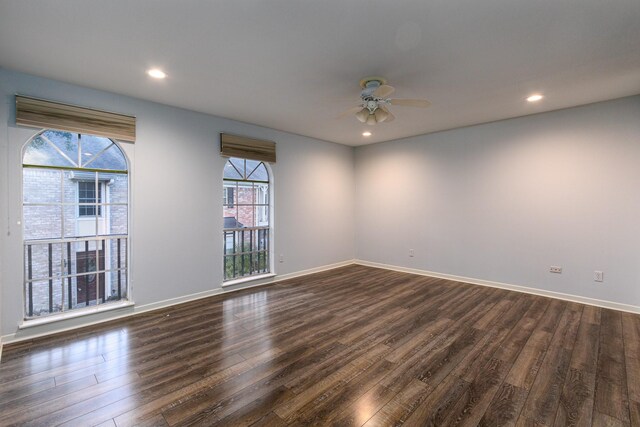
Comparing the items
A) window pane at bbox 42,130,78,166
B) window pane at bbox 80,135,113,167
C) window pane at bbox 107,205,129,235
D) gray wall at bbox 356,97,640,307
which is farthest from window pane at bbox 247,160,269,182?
gray wall at bbox 356,97,640,307

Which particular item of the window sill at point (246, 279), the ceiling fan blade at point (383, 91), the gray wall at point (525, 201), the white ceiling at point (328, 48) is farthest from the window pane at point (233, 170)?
the gray wall at point (525, 201)

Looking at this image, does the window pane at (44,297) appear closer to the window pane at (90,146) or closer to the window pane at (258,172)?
the window pane at (90,146)

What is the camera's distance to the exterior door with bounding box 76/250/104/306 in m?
3.37

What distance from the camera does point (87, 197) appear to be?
3.38m

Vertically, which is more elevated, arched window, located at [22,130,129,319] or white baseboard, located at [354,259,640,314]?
arched window, located at [22,130,129,319]

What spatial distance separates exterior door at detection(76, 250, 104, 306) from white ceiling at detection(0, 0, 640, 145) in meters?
1.92

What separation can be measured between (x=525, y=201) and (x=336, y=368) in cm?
389

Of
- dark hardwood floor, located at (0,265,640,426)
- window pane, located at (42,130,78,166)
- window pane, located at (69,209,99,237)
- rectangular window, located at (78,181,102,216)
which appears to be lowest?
dark hardwood floor, located at (0,265,640,426)

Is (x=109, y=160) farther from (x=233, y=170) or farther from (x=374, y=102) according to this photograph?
(x=374, y=102)

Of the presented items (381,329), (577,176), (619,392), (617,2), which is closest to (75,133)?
(381,329)

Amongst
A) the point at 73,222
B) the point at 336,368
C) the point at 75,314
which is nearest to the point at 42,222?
the point at 73,222

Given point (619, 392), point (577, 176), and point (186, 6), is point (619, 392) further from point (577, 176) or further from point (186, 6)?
point (186, 6)

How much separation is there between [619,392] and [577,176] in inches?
117

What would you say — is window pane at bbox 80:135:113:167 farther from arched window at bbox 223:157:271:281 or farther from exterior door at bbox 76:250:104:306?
arched window at bbox 223:157:271:281
